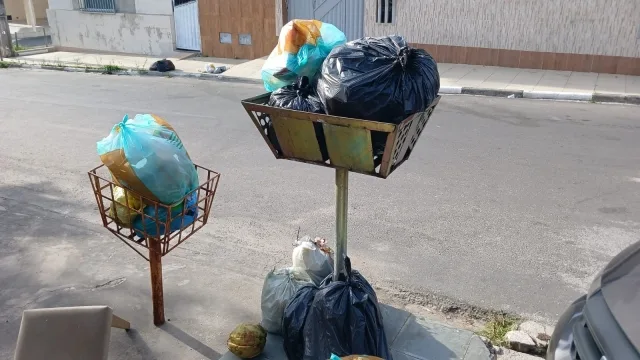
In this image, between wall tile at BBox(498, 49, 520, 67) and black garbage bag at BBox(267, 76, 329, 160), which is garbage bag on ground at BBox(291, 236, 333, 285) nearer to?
black garbage bag at BBox(267, 76, 329, 160)

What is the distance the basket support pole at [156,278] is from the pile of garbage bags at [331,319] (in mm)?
702

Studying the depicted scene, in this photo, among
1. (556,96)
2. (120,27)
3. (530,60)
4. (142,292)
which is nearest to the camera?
(142,292)

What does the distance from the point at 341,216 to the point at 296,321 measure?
2.04ft

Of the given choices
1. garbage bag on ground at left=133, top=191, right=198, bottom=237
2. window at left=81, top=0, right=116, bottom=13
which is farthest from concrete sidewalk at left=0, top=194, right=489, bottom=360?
window at left=81, top=0, right=116, bottom=13

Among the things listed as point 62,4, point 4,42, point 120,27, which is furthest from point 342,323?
point 62,4

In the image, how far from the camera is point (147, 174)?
9.39ft

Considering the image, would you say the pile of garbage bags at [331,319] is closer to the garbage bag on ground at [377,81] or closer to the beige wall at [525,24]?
the garbage bag on ground at [377,81]

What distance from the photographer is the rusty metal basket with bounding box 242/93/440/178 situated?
2.50m

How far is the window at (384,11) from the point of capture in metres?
12.5

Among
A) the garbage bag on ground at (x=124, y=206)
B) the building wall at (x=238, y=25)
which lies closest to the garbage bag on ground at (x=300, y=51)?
the garbage bag on ground at (x=124, y=206)

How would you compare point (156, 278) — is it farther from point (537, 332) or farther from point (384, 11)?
point (384, 11)

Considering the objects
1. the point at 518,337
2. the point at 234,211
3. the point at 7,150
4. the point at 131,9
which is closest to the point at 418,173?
the point at 234,211

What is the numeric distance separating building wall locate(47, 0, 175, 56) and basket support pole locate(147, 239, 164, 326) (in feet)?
42.1

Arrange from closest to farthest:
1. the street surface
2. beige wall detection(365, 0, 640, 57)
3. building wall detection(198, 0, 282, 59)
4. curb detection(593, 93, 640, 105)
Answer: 1. the street surface
2. curb detection(593, 93, 640, 105)
3. beige wall detection(365, 0, 640, 57)
4. building wall detection(198, 0, 282, 59)
